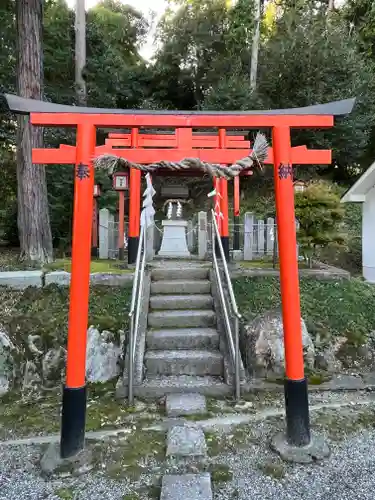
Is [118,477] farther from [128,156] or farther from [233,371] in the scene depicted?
[128,156]

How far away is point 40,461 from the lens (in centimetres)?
298

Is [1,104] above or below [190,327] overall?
above

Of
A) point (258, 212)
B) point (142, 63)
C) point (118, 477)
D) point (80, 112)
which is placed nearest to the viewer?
point (118, 477)

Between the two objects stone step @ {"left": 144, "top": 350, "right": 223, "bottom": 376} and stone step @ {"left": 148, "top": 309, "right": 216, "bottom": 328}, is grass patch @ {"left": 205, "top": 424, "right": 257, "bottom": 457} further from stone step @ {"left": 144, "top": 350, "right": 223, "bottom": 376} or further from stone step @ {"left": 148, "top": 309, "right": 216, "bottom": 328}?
stone step @ {"left": 148, "top": 309, "right": 216, "bottom": 328}

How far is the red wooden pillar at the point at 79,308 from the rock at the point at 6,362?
5.61ft

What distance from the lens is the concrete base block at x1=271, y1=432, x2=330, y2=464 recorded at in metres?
2.96

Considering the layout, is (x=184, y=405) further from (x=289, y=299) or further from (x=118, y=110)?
(x=118, y=110)

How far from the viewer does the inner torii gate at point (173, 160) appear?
3131mm

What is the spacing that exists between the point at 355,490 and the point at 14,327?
4178 millimetres

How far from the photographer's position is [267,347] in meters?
4.59

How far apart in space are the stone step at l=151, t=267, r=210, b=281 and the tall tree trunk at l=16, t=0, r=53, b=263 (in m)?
2.65

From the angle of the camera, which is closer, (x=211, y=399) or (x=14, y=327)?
(x=211, y=399)

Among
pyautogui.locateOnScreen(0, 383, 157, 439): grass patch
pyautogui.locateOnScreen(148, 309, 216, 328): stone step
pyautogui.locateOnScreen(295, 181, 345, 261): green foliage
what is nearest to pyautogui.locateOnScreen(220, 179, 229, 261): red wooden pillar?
pyautogui.locateOnScreen(295, 181, 345, 261): green foliage

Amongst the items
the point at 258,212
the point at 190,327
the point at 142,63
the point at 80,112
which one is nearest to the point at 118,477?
the point at 190,327
